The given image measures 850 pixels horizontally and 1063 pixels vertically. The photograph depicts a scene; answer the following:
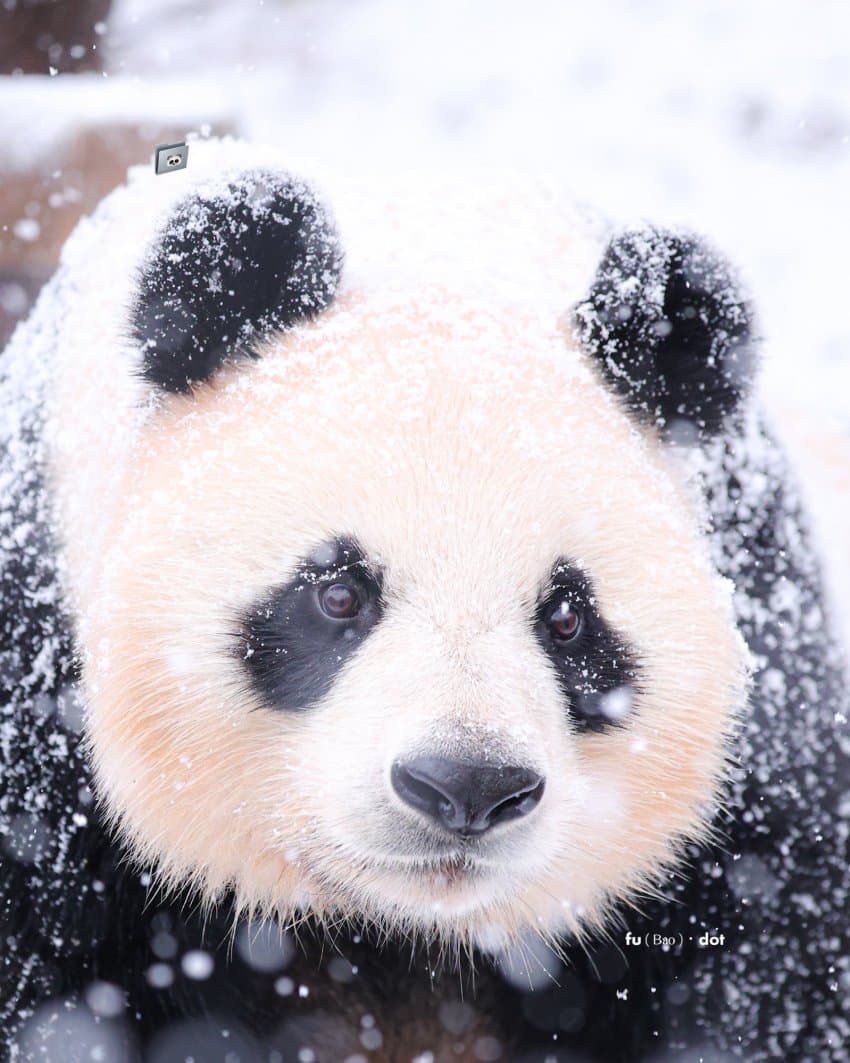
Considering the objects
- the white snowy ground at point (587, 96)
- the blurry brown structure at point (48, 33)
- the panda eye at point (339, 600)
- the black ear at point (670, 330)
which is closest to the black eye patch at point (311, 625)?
the panda eye at point (339, 600)

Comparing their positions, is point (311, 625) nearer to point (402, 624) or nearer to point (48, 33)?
point (402, 624)

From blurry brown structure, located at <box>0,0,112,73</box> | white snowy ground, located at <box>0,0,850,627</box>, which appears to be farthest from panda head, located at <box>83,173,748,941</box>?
blurry brown structure, located at <box>0,0,112,73</box>

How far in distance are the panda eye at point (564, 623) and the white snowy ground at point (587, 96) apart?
1.37m

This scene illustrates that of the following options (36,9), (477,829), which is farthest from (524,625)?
(36,9)

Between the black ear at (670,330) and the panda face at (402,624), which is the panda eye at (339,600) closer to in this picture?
the panda face at (402,624)

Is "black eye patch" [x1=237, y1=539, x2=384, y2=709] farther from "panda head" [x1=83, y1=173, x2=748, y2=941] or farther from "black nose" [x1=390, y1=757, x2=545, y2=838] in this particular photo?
"black nose" [x1=390, y1=757, x2=545, y2=838]

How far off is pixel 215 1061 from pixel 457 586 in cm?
76

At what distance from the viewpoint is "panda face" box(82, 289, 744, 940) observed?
1099mm

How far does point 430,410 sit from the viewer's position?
1.17m

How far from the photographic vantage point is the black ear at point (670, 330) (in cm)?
126

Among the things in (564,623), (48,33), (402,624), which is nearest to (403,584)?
(402,624)

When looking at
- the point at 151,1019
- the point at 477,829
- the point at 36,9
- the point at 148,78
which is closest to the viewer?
the point at 477,829

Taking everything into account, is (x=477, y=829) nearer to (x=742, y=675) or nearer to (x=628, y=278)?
(x=742, y=675)

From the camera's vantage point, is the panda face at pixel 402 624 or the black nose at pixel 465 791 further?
the panda face at pixel 402 624
